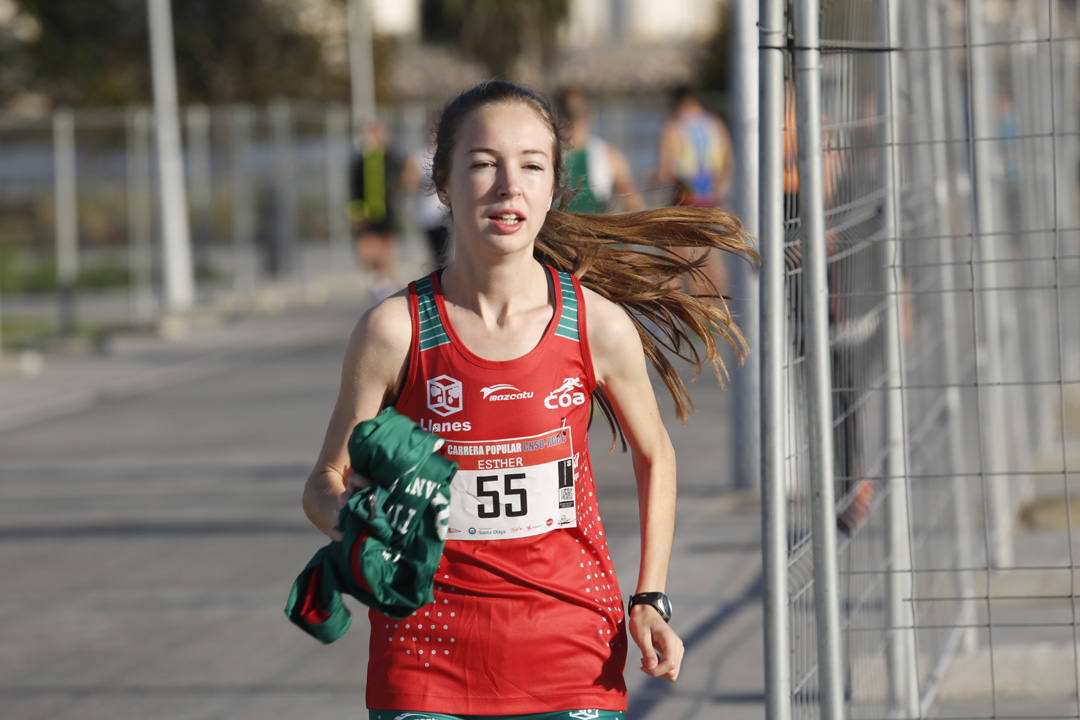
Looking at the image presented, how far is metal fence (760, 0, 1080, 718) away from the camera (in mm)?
3066

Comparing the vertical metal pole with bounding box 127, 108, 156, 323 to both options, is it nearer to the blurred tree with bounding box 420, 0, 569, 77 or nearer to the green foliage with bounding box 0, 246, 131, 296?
the green foliage with bounding box 0, 246, 131, 296

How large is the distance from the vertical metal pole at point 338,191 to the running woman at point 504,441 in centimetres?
2262

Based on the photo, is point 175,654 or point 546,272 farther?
point 175,654

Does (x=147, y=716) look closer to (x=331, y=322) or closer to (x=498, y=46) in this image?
(x=331, y=322)

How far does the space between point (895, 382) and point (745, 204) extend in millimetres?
4073

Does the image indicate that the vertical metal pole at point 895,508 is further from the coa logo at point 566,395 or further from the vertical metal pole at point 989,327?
the vertical metal pole at point 989,327

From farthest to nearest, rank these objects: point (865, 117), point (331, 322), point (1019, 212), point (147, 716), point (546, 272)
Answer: point (331, 322) → point (1019, 212) → point (147, 716) → point (865, 117) → point (546, 272)

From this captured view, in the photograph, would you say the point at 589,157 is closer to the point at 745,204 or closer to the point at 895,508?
the point at 745,204

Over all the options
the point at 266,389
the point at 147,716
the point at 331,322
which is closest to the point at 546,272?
the point at 147,716

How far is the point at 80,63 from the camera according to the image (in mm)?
34594

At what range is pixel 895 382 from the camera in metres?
4.19

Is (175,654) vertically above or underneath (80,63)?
underneath

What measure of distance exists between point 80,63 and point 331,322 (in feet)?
56.9

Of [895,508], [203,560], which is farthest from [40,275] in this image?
[895,508]
